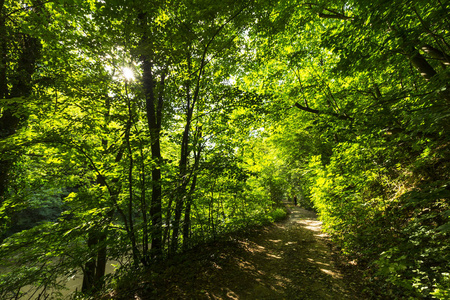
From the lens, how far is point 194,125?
19.5 feet

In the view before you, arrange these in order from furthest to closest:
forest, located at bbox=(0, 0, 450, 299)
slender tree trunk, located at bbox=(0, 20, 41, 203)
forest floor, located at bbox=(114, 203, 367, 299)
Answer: slender tree trunk, located at bbox=(0, 20, 41, 203)
forest floor, located at bbox=(114, 203, 367, 299)
forest, located at bbox=(0, 0, 450, 299)

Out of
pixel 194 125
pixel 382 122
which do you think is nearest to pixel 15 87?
pixel 194 125

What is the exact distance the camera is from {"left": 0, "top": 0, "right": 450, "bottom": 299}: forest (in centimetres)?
296

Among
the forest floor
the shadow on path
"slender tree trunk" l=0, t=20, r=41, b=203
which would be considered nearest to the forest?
"slender tree trunk" l=0, t=20, r=41, b=203

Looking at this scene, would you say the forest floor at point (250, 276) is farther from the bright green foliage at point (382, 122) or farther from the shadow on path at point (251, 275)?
the bright green foliage at point (382, 122)

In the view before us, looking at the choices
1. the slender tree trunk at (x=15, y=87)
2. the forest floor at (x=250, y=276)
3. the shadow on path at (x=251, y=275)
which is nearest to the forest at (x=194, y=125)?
the slender tree trunk at (x=15, y=87)

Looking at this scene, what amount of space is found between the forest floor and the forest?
0.47 m

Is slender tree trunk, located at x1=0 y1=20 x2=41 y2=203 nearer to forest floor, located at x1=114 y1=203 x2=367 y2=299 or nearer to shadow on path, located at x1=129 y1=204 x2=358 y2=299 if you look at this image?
forest floor, located at x1=114 y1=203 x2=367 y2=299

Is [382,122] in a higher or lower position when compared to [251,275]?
higher

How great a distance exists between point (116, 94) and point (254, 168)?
20.3 feet

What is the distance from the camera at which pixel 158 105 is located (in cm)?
602

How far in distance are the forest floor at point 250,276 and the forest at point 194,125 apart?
0.47 meters

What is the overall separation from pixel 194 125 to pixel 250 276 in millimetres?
4823

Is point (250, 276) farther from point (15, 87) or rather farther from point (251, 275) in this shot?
point (15, 87)
